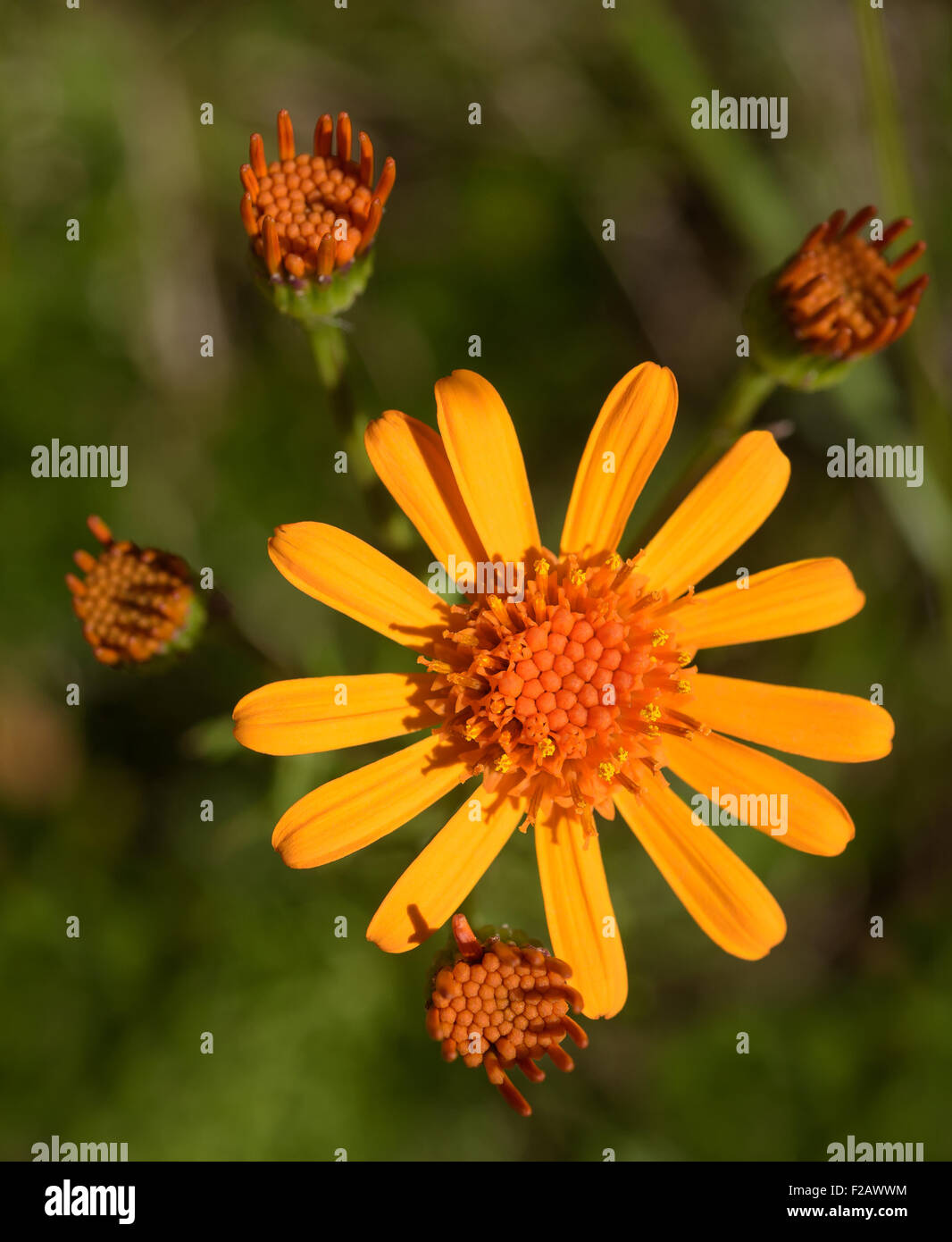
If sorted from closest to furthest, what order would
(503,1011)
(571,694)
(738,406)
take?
(503,1011)
(571,694)
(738,406)

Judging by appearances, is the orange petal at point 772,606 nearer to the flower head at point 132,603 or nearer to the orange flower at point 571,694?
the orange flower at point 571,694

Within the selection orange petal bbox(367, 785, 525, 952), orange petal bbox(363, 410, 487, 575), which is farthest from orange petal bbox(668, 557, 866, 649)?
orange petal bbox(367, 785, 525, 952)

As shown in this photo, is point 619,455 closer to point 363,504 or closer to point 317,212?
point 317,212

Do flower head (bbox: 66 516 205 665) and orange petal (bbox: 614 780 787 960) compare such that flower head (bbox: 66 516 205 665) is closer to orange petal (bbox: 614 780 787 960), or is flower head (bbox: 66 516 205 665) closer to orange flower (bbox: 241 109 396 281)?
orange flower (bbox: 241 109 396 281)

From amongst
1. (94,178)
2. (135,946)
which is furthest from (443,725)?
(94,178)

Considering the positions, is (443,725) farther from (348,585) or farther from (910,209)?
(910,209)

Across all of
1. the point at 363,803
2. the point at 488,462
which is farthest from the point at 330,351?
the point at 363,803
